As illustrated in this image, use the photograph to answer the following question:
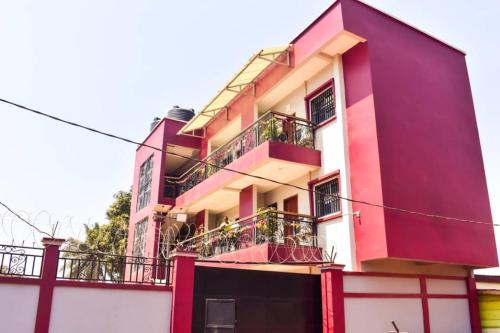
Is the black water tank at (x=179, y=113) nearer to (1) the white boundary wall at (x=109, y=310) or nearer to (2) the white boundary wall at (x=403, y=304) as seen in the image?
(2) the white boundary wall at (x=403, y=304)

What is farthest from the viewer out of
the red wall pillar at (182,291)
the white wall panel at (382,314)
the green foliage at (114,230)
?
the green foliage at (114,230)

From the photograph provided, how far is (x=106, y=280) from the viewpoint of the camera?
305 inches

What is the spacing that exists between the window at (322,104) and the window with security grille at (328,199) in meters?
1.90

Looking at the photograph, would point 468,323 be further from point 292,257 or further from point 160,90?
point 160,90

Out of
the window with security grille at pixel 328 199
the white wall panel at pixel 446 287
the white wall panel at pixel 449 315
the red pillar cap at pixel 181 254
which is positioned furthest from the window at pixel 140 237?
the white wall panel at pixel 449 315

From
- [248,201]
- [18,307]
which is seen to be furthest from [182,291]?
[248,201]

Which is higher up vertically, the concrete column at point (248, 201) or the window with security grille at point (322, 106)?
the window with security grille at point (322, 106)

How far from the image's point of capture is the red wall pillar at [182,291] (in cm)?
779

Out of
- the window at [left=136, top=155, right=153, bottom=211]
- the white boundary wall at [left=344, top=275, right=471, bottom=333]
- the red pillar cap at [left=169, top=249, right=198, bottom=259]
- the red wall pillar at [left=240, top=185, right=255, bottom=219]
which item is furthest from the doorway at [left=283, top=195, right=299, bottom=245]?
the window at [left=136, top=155, right=153, bottom=211]

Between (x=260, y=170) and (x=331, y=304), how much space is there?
4.66 meters

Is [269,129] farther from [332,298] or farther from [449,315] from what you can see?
[449,315]

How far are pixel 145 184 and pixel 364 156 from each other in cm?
1291

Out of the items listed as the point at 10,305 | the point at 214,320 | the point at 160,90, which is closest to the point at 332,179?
the point at 214,320

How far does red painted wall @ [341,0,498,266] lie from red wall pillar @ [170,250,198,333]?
421 centimetres
